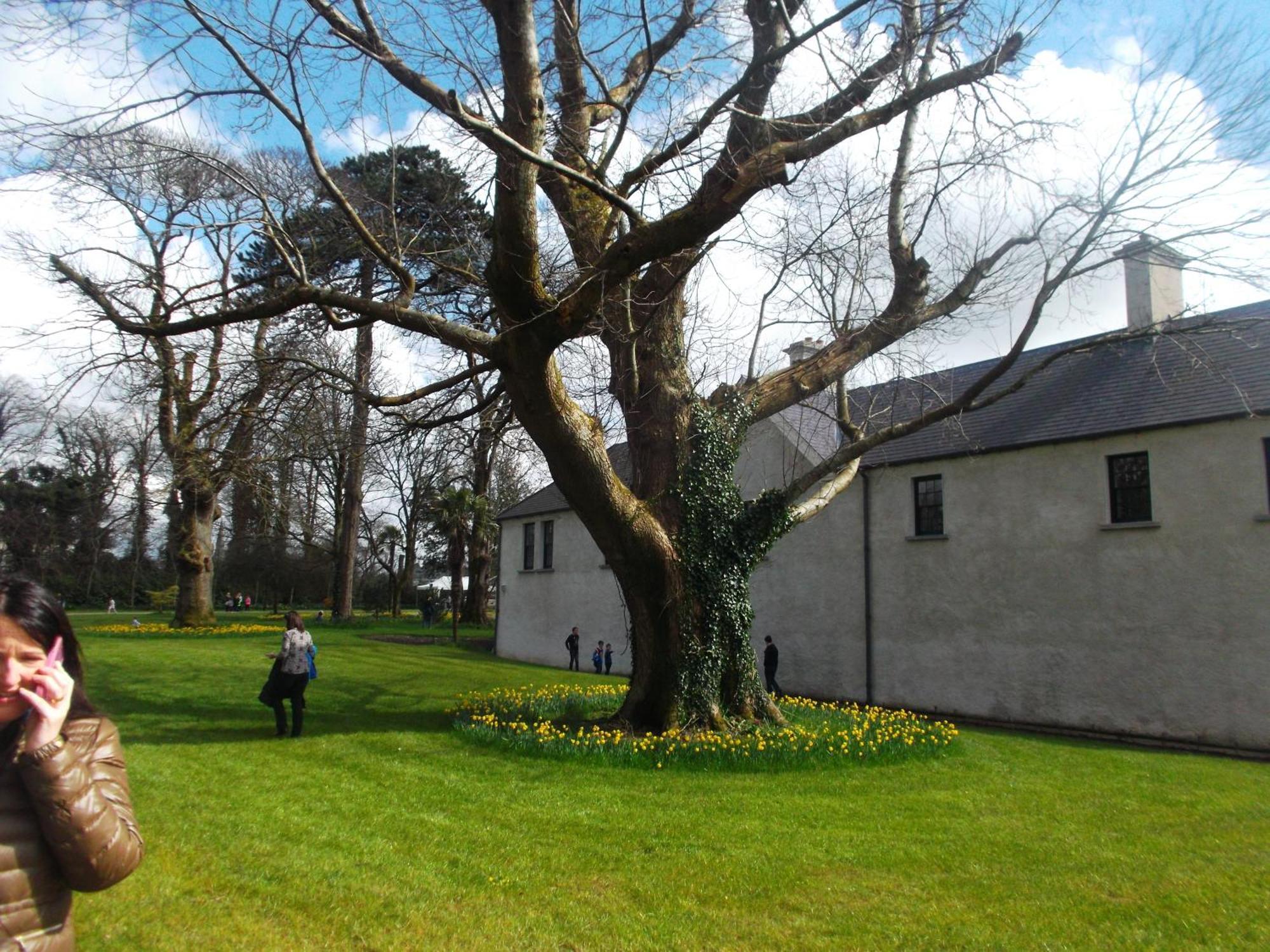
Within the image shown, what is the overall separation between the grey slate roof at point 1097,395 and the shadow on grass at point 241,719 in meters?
7.74

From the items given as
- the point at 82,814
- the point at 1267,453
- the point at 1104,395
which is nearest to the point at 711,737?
the point at 82,814

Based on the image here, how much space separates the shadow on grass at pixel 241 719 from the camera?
11383 mm

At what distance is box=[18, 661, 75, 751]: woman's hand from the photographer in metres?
2.15

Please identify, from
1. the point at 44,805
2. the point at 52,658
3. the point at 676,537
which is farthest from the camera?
the point at 676,537


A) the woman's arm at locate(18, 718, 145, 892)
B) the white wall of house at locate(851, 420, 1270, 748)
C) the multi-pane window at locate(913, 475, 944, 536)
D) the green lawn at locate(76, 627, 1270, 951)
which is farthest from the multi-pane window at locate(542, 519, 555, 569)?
the woman's arm at locate(18, 718, 145, 892)

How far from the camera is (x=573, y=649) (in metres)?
27.0

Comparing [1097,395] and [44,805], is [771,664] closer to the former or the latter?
[1097,395]

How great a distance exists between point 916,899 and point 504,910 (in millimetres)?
2633

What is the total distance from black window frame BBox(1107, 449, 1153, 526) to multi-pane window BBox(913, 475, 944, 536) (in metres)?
3.57

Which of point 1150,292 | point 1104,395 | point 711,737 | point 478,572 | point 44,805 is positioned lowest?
point 711,737

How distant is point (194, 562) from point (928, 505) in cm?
2286

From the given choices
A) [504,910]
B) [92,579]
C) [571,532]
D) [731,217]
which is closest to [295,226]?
[731,217]

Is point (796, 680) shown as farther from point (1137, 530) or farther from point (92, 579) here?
point (92, 579)

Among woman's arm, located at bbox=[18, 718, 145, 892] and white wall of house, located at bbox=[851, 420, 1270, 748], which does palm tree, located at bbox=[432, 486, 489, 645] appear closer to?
white wall of house, located at bbox=[851, 420, 1270, 748]
